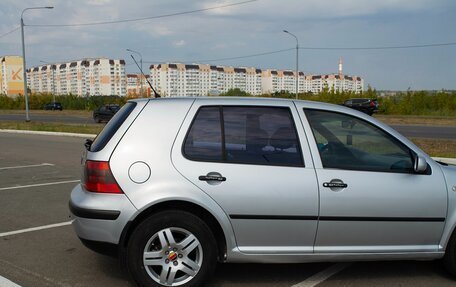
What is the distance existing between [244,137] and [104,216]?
1278 millimetres

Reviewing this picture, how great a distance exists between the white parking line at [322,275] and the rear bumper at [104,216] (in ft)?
5.17

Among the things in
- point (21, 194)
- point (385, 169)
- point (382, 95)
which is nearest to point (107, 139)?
point (385, 169)

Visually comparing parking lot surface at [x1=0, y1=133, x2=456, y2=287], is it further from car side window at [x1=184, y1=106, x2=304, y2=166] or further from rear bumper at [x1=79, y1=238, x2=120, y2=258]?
car side window at [x1=184, y1=106, x2=304, y2=166]

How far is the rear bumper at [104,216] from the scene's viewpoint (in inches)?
132

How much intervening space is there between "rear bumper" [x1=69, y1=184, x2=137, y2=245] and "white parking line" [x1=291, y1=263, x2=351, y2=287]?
1576 millimetres

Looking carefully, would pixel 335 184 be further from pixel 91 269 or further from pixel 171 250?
pixel 91 269

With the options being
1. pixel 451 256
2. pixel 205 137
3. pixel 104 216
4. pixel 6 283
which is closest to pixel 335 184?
pixel 205 137

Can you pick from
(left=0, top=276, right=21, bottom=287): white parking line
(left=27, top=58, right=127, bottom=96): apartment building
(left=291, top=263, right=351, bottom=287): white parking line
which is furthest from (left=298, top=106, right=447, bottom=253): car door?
(left=27, top=58, right=127, bottom=96): apartment building

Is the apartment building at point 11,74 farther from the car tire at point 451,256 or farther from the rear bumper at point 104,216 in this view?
the car tire at point 451,256

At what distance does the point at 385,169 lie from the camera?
3625 millimetres

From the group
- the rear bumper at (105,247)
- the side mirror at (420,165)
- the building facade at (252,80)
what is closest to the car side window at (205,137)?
the rear bumper at (105,247)

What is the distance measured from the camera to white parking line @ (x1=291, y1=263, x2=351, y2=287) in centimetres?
374

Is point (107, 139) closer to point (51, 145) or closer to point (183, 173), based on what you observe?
point (183, 173)

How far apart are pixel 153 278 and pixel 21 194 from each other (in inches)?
197
